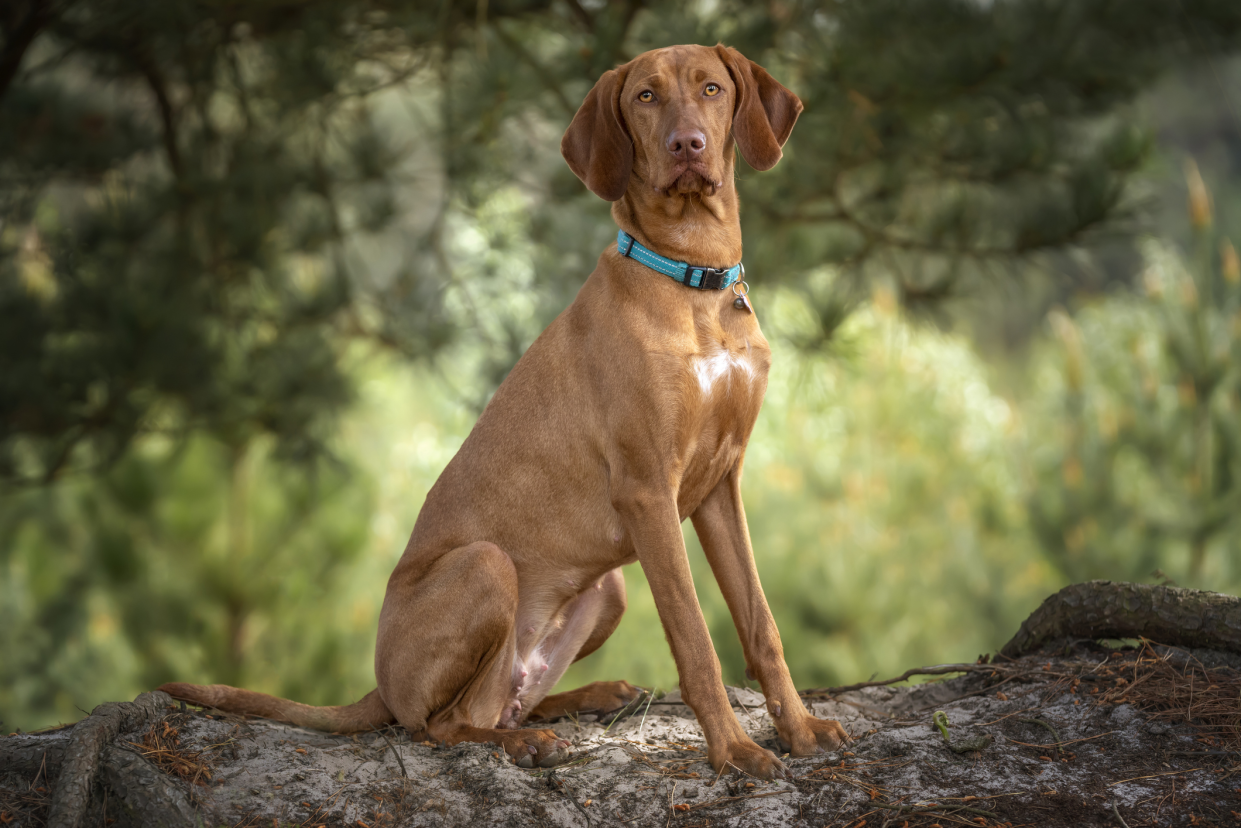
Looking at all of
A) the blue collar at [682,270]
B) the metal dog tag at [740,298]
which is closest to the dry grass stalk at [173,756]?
the blue collar at [682,270]

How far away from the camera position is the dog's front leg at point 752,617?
275 cm

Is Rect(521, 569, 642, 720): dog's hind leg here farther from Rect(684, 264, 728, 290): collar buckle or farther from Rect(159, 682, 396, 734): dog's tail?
Rect(684, 264, 728, 290): collar buckle

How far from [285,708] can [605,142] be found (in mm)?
2076

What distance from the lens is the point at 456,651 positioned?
9.36 ft

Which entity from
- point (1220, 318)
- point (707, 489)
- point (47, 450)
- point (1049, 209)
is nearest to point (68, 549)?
point (47, 450)

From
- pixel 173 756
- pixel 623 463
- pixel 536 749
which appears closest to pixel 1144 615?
pixel 623 463

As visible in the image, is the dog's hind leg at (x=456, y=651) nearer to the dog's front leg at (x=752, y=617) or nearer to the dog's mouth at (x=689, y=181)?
the dog's front leg at (x=752, y=617)

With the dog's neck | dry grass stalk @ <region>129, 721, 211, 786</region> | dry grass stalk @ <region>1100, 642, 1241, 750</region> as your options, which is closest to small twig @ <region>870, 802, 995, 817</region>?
dry grass stalk @ <region>1100, 642, 1241, 750</region>

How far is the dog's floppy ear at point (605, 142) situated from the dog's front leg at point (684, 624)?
3.20 ft

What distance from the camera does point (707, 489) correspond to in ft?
9.77

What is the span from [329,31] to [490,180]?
1.09 m

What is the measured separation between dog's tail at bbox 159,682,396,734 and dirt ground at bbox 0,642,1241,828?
0.10 meters

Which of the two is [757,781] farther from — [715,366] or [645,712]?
[715,366]

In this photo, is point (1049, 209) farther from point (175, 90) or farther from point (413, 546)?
point (175, 90)
